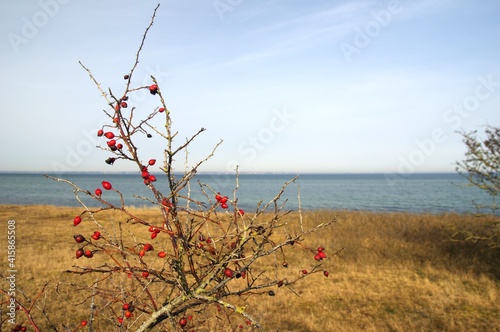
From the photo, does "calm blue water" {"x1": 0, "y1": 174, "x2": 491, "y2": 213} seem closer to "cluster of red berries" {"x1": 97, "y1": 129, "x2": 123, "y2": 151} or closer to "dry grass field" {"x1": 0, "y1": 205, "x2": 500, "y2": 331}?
"dry grass field" {"x1": 0, "y1": 205, "x2": 500, "y2": 331}

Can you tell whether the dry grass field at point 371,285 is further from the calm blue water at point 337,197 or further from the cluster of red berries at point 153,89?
the cluster of red berries at point 153,89

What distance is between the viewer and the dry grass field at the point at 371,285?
760 cm

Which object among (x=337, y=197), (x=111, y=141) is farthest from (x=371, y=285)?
(x=337, y=197)

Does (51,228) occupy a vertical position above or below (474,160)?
below

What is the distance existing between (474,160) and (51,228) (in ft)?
67.8

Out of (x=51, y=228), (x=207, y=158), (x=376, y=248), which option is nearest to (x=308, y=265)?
(x=376, y=248)

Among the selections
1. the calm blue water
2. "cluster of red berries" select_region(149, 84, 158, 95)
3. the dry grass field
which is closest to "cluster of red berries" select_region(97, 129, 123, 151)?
"cluster of red berries" select_region(149, 84, 158, 95)

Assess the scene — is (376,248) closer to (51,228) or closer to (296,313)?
(296,313)

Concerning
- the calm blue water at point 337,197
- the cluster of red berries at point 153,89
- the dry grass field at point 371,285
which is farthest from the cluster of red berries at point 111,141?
the calm blue water at point 337,197

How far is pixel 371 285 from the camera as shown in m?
10.2

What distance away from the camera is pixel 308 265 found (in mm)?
12359

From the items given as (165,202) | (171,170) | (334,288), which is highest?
(171,170)

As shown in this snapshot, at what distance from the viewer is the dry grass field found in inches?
299

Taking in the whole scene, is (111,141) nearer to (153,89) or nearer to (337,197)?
(153,89)
